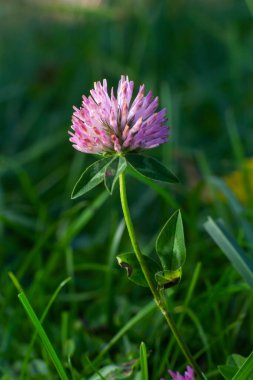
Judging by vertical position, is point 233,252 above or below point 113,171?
below

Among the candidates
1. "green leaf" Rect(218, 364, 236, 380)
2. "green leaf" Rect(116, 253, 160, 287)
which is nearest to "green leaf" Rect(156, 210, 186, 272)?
"green leaf" Rect(116, 253, 160, 287)

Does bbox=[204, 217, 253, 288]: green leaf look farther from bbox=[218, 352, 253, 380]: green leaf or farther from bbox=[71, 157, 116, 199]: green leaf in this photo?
bbox=[71, 157, 116, 199]: green leaf

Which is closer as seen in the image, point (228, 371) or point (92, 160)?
point (228, 371)

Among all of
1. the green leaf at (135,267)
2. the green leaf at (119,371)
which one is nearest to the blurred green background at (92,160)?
the green leaf at (119,371)

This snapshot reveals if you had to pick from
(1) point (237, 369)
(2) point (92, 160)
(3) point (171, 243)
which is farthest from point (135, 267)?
(2) point (92, 160)

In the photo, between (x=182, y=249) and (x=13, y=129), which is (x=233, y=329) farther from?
(x=13, y=129)

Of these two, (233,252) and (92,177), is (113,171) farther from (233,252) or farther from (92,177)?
(233,252)

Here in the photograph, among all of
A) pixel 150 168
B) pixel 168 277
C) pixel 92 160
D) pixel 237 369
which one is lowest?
pixel 237 369

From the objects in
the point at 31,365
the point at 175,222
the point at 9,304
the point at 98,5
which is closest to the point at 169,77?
the point at 98,5
